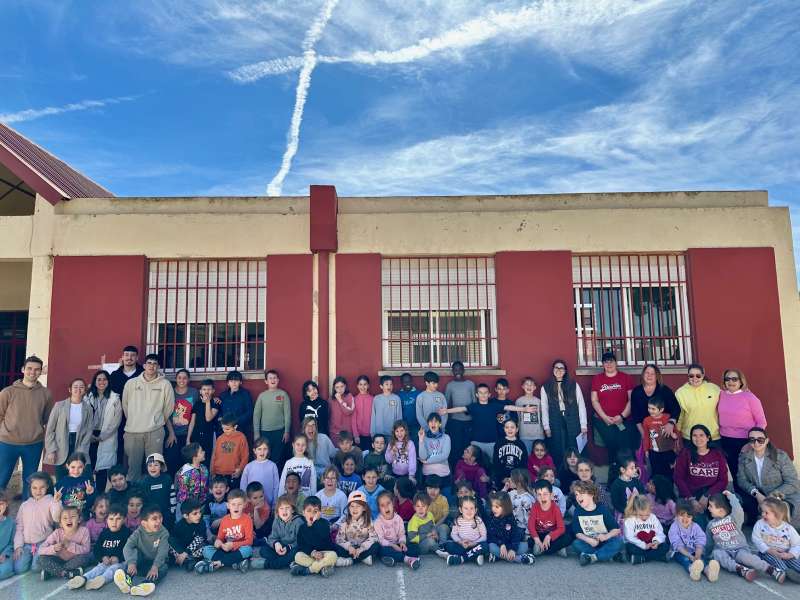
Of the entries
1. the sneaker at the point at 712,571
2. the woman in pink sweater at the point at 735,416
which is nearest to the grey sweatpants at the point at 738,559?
the sneaker at the point at 712,571

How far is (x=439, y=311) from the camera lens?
8742mm

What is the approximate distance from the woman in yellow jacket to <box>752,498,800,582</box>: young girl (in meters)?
1.43

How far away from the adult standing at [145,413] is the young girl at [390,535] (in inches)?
117

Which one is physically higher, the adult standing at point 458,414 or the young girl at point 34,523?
the adult standing at point 458,414

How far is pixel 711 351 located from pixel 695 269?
1196mm

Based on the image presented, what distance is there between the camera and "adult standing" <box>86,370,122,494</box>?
707 cm

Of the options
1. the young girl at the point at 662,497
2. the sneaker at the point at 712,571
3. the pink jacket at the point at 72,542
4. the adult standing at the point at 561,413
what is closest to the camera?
the sneaker at the point at 712,571

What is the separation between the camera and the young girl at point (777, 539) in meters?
5.29

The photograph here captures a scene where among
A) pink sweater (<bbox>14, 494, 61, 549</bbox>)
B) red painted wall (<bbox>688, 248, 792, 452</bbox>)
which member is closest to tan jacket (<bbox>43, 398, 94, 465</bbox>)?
pink sweater (<bbox>14, 494, 61, 549</bbox>)

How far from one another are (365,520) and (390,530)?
0.27 meters

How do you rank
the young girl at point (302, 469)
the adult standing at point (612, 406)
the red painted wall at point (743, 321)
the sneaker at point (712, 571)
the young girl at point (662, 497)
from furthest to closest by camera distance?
the red painted wall at point (743, 321) < the adult standing at point (612, 406) < the young girl at point (302, 469) < the young girl at point (662, 497) < the sneaker at point (712, 571)

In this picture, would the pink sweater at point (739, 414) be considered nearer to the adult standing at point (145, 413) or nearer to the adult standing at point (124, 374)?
the adult standing at point (145, 413)

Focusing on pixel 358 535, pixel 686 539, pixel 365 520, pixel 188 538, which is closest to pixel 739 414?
pixel 686 539

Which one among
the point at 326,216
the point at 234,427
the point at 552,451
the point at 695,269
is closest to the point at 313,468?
the point at 234,427
